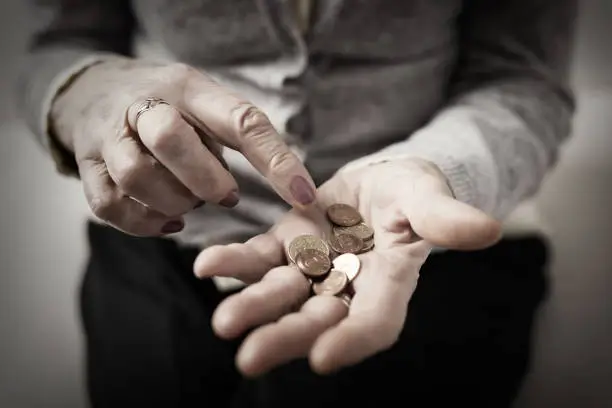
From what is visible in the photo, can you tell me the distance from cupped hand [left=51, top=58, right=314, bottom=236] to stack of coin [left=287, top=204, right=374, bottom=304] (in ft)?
0.09

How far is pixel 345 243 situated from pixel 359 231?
0.01 meters

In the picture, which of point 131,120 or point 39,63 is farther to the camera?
point 39,63

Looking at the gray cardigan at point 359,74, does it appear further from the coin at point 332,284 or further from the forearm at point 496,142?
the coin at point 332,284

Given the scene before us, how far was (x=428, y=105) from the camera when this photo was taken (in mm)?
606

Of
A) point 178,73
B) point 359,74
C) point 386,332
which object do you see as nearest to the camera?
point 386,332

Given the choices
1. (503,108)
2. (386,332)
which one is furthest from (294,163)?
(503,108)

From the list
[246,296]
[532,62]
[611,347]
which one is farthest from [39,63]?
[611,347]

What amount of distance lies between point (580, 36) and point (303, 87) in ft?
1.46

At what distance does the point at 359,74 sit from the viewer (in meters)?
0.56

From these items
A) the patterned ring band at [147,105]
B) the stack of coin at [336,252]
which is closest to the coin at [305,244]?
the stack of coin at [336,252]

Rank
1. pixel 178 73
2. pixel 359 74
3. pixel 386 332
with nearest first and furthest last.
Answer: pixel 386 332 → pixel 178 73 → pixel 359 74

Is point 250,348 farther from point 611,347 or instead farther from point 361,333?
point 611,347

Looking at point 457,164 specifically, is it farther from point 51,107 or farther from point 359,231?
point 51,107

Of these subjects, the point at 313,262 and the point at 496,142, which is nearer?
the point at 313,262
